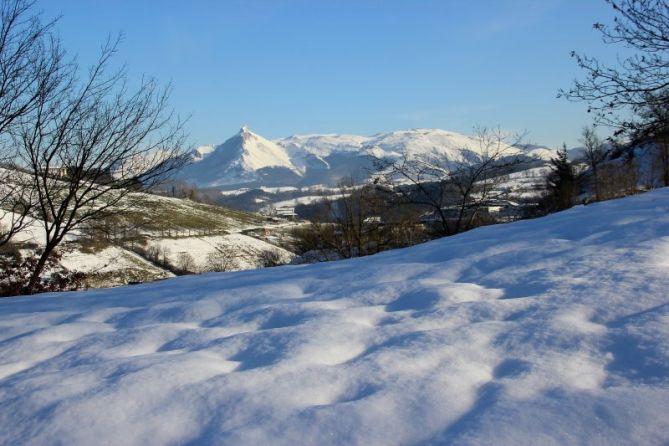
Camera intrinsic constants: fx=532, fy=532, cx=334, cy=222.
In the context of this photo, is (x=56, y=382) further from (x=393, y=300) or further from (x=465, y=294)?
(x=465, y=294)

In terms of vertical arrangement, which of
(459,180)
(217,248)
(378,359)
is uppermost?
(459,180)

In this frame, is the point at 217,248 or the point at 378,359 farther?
the point at 217,248

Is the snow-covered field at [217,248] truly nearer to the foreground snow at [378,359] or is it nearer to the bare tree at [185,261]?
the bare tree at [185,261]

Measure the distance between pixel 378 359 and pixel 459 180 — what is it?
30.8 feet

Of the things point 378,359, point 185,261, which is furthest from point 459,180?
Result: point 185,261

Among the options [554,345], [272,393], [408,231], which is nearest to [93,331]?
[272,393]

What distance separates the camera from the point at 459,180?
11.6 meters

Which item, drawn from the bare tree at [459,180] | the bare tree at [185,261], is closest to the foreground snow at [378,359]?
the bare tree at [459,180]

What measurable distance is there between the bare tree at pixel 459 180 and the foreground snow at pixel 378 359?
6372 millimetres

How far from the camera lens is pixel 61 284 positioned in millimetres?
11508

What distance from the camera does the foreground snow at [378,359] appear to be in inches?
83.5

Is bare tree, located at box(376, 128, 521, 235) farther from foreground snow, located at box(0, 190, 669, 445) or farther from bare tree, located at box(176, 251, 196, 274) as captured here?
bare tree, located at box(176, 251, 196, 274)

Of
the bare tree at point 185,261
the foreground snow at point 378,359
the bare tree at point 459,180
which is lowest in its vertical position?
the bare tree at point 185,261

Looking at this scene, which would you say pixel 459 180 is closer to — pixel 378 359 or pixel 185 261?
pixel 378 359
